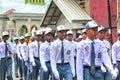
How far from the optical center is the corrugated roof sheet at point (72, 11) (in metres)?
26.4

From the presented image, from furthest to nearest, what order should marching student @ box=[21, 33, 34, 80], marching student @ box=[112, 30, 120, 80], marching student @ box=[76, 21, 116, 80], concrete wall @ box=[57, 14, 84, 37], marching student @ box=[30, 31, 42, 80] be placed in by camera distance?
concrete wall @ box=[57, 14, 84, 37] < marching student @ box=[21, 33, 34, 80] < marching student @ box=[30, 31, 42, 80] < marching student @ box=[112, 30, 120, 80] < marching student @ box=[76, 21, 116, 80]

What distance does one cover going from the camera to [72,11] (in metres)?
27.7

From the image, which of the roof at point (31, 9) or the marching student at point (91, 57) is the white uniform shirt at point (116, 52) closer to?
the marching student at point (91, 57)

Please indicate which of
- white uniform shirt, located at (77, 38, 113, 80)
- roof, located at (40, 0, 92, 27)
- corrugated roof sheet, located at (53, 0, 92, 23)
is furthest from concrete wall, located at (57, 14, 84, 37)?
white uniform shirt, located at (77, 38, 113, 80)

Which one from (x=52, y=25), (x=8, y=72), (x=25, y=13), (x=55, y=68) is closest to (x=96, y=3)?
(x=52, y=25)

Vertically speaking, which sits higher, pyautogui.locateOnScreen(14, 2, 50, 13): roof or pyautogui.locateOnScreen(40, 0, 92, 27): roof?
pyautogui.locateOnScreen(14, 2, 50, 13): roof

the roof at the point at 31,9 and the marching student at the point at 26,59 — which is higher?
the roof at the point at 31,9

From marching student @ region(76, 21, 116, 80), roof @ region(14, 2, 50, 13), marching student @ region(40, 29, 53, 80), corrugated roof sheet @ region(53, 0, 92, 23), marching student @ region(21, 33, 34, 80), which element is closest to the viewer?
marching student @ region(76, 21, 116, 80)

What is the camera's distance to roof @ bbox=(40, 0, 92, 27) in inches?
1040

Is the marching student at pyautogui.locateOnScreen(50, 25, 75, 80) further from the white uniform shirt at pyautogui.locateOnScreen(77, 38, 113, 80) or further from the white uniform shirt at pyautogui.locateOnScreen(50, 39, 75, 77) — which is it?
the white uniform shirt at pyautogui.locateOnScreen(77, 38, 113, 80)

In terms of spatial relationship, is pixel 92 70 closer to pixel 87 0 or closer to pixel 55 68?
pixel 55 68

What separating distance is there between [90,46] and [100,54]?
0.29 metres

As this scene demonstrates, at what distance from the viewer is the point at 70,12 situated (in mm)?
27406

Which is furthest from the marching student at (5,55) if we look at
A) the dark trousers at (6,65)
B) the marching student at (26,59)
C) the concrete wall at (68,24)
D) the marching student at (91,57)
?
the concrete wall at (68,24)
